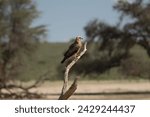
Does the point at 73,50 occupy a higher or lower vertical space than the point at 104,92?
higher

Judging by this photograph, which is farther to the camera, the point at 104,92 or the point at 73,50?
the point at 104,92

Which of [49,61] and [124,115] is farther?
[49,61]

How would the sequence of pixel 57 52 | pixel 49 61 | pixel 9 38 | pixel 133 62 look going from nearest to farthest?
pixel 133 62, pixel 9 38, pixel 49 61, pixel 57 52

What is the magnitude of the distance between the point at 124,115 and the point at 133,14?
35249 millimetres

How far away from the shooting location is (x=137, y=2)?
142 feet

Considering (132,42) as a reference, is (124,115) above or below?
above

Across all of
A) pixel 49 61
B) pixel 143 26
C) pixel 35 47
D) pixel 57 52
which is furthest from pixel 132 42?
pixel 57 52

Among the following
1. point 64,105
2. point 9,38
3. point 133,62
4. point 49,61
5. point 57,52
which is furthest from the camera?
point 57,52

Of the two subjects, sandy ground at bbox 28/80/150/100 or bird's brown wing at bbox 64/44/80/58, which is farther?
sandy ground at bbox 28/80/150/100

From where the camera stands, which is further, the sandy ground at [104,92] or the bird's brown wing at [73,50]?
the sandy ground at [104,92]

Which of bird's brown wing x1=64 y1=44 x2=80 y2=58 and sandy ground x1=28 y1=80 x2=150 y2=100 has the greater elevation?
bird's brown wing x1=64 y1=44 x2=80 y2=58

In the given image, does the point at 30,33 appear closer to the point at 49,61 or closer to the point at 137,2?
the point at 137,2

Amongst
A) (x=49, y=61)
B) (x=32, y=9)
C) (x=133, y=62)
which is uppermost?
(x=32, y=9)

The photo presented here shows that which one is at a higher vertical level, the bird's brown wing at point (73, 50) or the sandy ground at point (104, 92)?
the bird's brown wing at point (73, 50)
